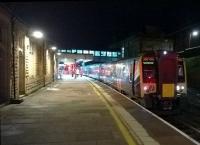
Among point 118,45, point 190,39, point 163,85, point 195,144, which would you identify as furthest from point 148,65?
point 118,45

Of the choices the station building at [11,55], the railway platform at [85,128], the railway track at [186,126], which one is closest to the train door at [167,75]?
the railway track at [186,126]

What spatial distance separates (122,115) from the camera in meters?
14.4

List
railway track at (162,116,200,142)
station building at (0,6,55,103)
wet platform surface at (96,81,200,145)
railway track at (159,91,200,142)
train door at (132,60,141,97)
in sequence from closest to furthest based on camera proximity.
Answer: wet platform surface at (96,81,200,145), railway track at (162,116,200,142), railway track at (159,91,200,142), station building at (0,6,55,103), train door at (132,60,141,97)

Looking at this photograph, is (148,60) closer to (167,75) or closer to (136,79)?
(167,75)

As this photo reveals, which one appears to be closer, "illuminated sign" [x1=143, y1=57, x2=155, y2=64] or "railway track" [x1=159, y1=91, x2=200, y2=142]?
"railway track" [x1=159, y1=91, x2=200, y2=142]

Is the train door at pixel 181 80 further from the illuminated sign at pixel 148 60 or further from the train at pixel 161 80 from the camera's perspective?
the illuminated sign at pixel 148 60

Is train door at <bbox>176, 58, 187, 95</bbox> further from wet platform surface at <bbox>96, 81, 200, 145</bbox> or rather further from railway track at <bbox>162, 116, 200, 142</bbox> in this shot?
wet platform surface at <bbox>96, 81, 200, 145</bbox>

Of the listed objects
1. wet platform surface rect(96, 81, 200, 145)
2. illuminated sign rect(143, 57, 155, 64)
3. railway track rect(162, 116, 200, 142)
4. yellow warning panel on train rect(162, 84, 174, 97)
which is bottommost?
railway track rect(162, 116, 200, 142)

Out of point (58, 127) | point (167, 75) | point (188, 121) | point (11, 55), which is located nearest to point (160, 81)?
point (167, 75)

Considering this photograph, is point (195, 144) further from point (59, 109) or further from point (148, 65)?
point (148, 65)

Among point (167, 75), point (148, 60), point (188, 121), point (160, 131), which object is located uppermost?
point (148, 60)

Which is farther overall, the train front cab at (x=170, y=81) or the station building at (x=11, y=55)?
the train front cab at (x=170, y=81)

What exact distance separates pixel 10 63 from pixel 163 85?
23.8ft

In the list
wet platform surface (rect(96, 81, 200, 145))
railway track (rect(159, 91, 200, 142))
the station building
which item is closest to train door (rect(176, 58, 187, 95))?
railway track (rect(159, 91, 200, 142))
